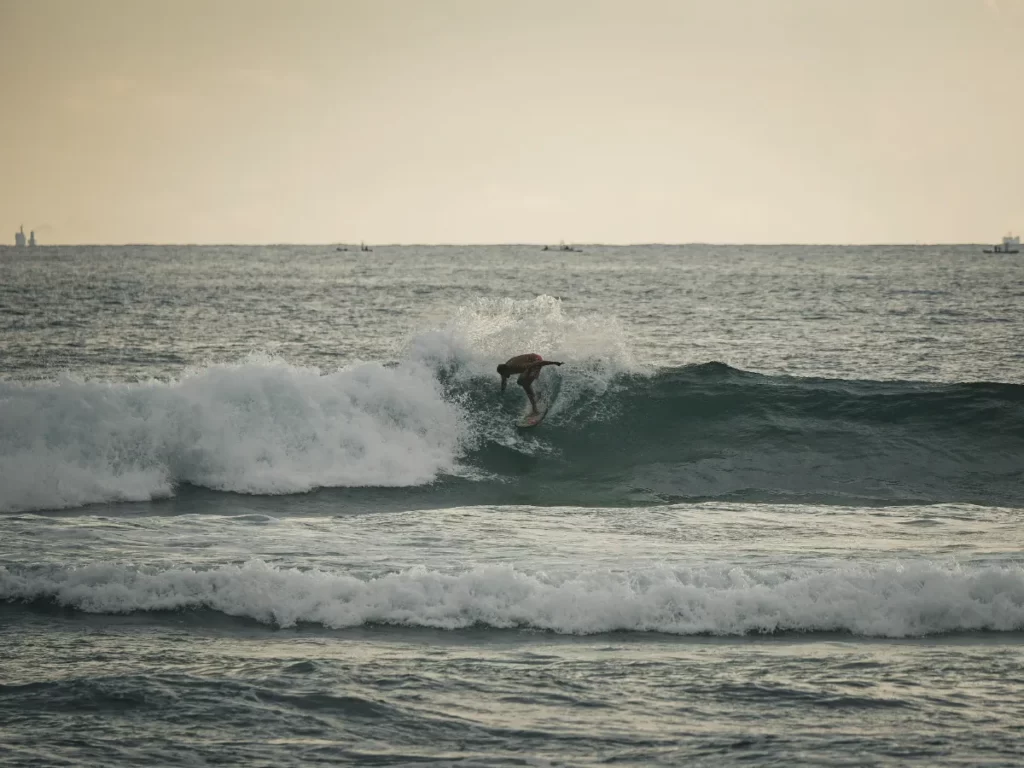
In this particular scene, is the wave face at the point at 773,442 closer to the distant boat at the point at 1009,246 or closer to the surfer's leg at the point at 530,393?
the surfer's leg at the point at 530,393

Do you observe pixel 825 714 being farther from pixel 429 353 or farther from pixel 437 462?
pixel 429 353

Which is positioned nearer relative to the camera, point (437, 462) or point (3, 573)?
point (3, 573)

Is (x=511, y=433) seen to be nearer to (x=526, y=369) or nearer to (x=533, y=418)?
(x=533, y=418)

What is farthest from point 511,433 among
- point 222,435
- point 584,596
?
point 584,596

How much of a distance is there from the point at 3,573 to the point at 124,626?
1649 mm

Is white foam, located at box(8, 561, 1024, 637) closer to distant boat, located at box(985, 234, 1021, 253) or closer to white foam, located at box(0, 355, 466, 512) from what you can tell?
white foam, located at box(0, 355, 466, 512)

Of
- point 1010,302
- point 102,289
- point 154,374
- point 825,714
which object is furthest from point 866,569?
point 102,289

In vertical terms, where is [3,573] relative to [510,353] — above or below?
below

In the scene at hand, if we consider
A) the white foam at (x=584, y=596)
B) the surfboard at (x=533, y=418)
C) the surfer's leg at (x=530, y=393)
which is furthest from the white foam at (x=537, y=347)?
A: the white foam at (x=584, y=596)

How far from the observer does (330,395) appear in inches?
677

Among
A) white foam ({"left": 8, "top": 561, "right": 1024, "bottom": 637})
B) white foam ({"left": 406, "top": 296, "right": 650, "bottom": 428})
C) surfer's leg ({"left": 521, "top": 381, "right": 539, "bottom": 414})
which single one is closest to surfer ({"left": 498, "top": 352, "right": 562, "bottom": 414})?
surfer's leg ({"left": 521, "top": 381, "right": 539, "bottom": 414})

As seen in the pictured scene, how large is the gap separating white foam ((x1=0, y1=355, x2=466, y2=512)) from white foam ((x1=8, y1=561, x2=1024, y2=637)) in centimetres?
484

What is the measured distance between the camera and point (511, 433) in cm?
1788

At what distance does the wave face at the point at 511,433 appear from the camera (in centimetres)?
1503
